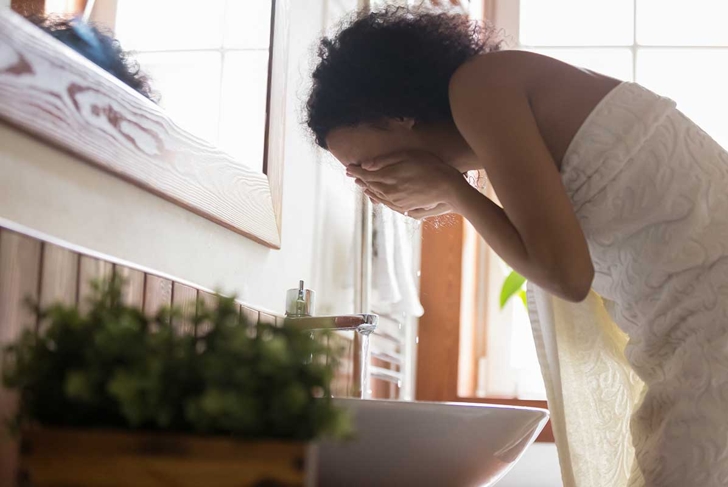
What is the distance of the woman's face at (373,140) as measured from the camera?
115 cm

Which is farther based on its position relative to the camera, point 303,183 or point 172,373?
point 303,183

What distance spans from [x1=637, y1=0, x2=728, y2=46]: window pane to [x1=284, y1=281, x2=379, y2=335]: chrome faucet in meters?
1.88

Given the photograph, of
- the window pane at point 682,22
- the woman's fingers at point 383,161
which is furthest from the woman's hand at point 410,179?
the window pane at point 682,22

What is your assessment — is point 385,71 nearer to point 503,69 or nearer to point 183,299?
point 503,69

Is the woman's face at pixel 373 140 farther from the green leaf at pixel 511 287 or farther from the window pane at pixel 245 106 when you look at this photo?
the green leaf at pixel 511 287

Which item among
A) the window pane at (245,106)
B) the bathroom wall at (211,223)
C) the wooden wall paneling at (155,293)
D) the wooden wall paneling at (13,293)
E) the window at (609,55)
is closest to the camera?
the wooden wall paneling at (13,293)

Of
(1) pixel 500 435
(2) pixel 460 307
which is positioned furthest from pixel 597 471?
(2) pixel 460 307

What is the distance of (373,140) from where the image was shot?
1.15 meters

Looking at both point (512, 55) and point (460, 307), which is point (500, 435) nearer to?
point (512, 55)

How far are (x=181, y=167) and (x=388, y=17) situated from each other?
0.35 m

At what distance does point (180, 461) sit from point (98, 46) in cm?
58

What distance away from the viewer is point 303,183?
5.43ft

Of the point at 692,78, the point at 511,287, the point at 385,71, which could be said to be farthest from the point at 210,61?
the point at 692,78

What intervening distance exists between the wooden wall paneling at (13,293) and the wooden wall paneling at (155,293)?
0.64ft
